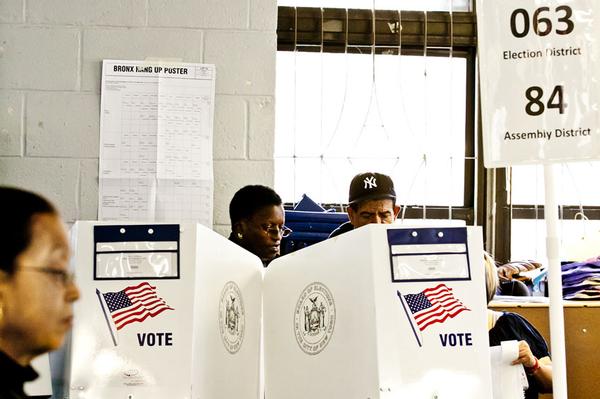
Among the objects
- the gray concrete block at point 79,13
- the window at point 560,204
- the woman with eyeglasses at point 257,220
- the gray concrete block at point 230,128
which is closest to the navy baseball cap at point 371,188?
the woman with eyeglasses at point 257,220

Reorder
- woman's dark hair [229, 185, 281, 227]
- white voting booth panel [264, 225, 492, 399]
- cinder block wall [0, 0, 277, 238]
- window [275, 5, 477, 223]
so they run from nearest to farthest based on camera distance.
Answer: white voting booth panel [264, 225, 492, 399] < woman's dark hair [229, 185, 281, 227] < cinder block wall [0, 0, 277, 238] < window [275, 5, 477, 223]

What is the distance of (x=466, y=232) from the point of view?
1279mm

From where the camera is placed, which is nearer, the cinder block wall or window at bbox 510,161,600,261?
the cinder block wall

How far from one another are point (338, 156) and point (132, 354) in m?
2.34

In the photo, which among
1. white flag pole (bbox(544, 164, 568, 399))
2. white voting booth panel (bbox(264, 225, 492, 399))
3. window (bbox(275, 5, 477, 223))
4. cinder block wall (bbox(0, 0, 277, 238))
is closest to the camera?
white voting booth panel (bbox(264, 225, 492, 399))

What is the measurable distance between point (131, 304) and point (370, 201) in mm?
1525

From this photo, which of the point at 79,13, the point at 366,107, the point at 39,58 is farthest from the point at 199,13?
the point at 366,107

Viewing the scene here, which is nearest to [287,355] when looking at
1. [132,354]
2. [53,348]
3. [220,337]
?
[220,337]

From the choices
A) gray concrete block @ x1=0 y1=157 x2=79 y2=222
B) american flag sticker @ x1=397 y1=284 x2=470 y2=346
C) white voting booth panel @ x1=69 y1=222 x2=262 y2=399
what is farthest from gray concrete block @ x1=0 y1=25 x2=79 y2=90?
american flag sticker @ x1=397 y1=284 x2=470 y2=346

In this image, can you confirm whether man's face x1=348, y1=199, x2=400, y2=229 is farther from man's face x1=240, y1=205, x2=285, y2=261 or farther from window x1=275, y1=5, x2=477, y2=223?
window x1=275, y1=5, x2=477, y2=223

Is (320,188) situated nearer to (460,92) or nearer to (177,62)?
(460,92)

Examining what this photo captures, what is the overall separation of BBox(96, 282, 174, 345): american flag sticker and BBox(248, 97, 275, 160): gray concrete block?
1.51 m

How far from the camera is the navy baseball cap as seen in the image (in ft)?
8.98

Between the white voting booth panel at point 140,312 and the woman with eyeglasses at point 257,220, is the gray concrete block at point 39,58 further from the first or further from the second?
the white voting booth panel at point 140,312
